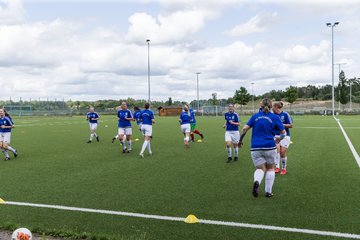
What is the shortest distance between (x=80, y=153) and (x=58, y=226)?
998 cm

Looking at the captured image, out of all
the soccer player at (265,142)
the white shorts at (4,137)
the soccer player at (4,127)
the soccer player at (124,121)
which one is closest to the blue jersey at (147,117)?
the soccer player at (124,121)

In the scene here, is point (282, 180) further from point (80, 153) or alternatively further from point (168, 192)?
point (80, 153)

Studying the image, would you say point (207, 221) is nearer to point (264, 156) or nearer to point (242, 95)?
point (264, 156)

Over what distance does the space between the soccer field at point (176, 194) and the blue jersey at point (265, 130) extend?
1078 millimetres

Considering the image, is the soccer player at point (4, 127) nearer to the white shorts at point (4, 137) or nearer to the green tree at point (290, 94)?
the white shorts at point (4, 137)

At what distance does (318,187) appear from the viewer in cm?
855

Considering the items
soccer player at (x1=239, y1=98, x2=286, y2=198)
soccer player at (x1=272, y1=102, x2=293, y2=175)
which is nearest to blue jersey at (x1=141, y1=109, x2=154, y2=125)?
soccer player at (x1=272, y1=102, x2=293, y2=175)

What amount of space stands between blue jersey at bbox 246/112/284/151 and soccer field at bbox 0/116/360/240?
3.54 ft

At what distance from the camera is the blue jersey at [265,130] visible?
24.3 ft

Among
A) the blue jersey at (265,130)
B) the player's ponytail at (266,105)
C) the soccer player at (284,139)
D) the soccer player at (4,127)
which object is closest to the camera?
the blue jersey at (265,130)

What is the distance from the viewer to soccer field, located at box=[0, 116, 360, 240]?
5.75 meters

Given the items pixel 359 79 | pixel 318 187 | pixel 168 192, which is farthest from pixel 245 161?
pixel 359 79

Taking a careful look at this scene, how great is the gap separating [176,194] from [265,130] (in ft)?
7.54

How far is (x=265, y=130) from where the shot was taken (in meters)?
7.48
